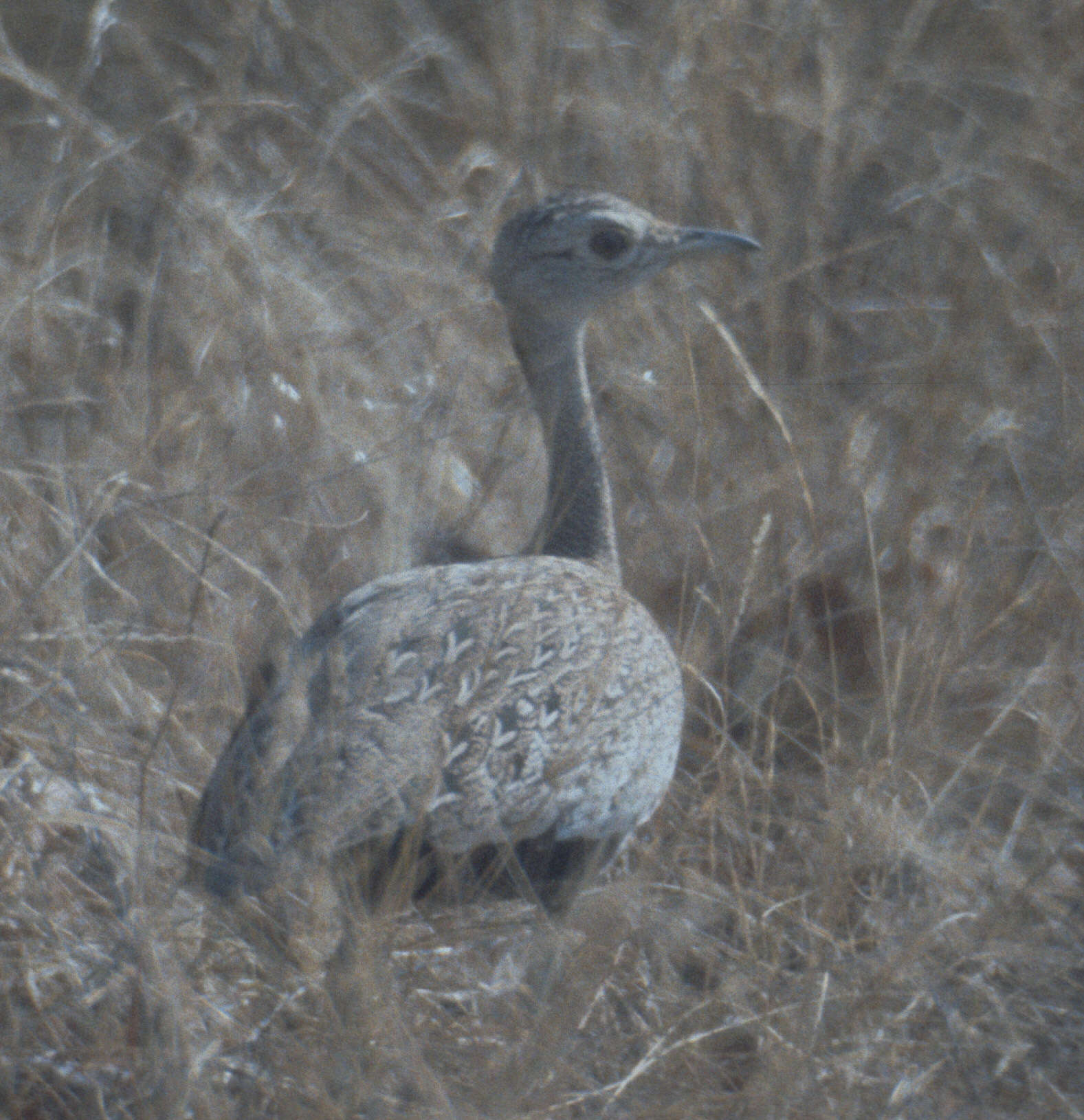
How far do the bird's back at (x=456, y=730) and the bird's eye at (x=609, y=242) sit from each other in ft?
2.52

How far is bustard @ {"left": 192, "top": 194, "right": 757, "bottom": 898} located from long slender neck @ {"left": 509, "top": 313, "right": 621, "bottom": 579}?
0.37 feet

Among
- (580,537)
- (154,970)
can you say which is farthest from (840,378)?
(154,970)

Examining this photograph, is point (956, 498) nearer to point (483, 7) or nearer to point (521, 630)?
point (521, 630)

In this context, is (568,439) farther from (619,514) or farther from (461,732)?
(461,732)

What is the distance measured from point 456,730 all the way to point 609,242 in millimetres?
1291

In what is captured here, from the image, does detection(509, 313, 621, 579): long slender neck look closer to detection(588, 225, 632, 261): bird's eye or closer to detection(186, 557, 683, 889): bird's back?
detection(588, 225, 632, 261): bird's eye

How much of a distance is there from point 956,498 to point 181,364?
1945 millimetres

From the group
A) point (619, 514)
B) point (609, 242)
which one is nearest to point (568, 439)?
point (609, 242)

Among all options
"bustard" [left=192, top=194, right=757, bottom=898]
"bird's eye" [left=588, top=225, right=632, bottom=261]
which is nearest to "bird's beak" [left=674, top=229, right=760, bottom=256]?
"bird's eye" [left=588, top=225, right=632, bottom=261]

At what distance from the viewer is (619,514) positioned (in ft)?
12.4

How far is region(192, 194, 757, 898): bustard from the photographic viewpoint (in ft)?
7.24

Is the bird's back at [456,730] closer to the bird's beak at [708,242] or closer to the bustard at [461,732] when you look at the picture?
the bustard at [461,732]

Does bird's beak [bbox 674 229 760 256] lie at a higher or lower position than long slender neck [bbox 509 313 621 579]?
higher

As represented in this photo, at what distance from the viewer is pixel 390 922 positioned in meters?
2.17
